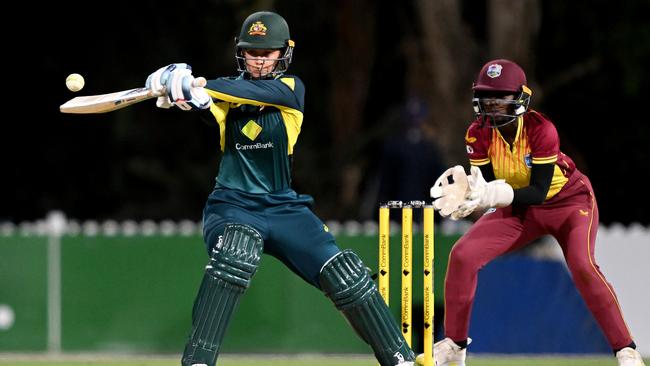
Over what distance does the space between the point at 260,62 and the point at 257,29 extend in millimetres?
147

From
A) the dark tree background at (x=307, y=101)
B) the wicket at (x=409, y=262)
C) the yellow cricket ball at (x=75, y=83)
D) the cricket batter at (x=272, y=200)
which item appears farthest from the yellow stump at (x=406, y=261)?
the dark tree background at (x=307, y=101)

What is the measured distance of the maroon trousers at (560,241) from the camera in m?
7.07

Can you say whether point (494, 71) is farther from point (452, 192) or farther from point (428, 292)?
point (428, 292)

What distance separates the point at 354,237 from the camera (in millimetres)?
10320

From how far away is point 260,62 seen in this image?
21.5 feet

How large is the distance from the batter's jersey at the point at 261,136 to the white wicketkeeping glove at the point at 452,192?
732 millimetres

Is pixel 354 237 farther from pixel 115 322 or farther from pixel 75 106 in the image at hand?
pixel 75 106

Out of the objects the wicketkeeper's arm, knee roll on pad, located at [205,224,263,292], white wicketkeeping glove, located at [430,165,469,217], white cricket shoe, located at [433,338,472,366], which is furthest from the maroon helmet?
knee roll on pad, located at [205,224,263,292]

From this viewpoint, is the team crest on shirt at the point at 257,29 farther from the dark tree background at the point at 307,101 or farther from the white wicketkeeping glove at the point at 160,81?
the dark tree background at the point at 307,101

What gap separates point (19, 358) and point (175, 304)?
3.88ft

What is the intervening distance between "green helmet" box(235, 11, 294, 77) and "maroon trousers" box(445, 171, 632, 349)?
4.30 ft

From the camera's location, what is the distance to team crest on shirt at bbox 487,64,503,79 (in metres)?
7.05

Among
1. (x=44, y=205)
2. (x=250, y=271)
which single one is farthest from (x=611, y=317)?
(x=44, y=205)

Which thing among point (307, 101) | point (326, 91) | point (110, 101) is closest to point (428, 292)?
point (110, 101)
